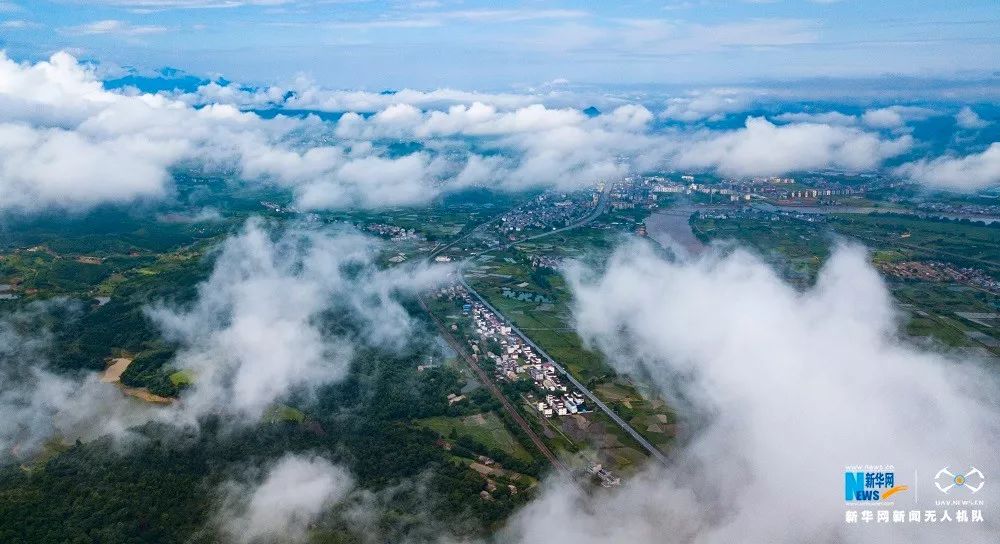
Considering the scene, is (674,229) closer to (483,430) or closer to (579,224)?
(579,224)

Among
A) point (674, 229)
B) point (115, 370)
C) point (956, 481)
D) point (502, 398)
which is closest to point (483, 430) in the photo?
point (502, 398)

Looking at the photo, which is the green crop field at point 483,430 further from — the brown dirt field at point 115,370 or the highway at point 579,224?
the highway at point 579,224

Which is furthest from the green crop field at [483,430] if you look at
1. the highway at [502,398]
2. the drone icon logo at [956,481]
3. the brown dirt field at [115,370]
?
the brown dirt field at [115,370]

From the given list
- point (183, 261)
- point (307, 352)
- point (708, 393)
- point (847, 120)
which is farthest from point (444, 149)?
point (708, 393)

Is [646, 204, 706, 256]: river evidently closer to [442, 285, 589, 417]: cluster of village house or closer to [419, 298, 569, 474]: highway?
[442, 285, 589, 417]: cluster of village house

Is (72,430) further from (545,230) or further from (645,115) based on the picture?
(645,115)

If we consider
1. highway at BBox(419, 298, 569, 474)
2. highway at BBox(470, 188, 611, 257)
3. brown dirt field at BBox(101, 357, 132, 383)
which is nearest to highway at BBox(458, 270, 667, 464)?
highway at BBox(419, 298, 569, 474)
